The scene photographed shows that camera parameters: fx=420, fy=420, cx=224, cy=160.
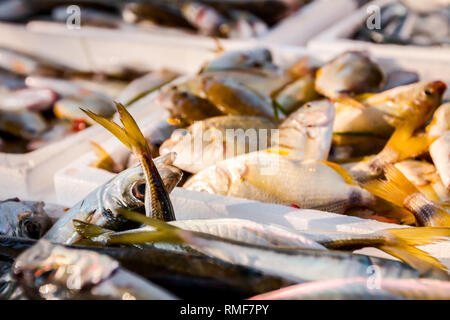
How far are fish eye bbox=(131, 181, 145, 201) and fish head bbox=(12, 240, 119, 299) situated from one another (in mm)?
323

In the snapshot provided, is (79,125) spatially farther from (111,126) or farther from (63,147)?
(111,126)

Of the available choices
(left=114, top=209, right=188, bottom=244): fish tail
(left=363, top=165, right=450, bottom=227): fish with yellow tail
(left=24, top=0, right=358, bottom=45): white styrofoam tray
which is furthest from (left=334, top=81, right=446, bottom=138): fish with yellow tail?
(left=24, top=0, right=358, bottom=45): white styrofoam tray

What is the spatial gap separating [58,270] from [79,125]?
2.08 meters

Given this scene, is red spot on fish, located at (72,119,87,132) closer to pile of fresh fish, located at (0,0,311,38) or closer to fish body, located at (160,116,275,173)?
fish body, located at (160,116,275,173)

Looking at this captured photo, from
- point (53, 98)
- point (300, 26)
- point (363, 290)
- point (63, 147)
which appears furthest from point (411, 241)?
point (300, 26)

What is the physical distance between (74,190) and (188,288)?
0.96 meters

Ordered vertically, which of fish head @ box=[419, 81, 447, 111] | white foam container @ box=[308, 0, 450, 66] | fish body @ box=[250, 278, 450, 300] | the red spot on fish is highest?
white foam container @ box=[308, 0, 450, 66]

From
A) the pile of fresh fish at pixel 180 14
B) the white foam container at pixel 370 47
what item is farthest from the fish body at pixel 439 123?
the pile of fresh fish at pixel 180 14

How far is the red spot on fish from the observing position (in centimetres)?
269

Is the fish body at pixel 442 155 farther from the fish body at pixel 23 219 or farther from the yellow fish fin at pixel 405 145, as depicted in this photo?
the fish body at pixel 23 219

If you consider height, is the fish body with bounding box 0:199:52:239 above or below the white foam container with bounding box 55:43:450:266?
below

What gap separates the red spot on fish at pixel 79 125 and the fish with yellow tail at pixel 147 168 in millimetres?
1753

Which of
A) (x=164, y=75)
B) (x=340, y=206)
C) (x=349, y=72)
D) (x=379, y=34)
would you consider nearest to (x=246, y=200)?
(x=340, y=206)
